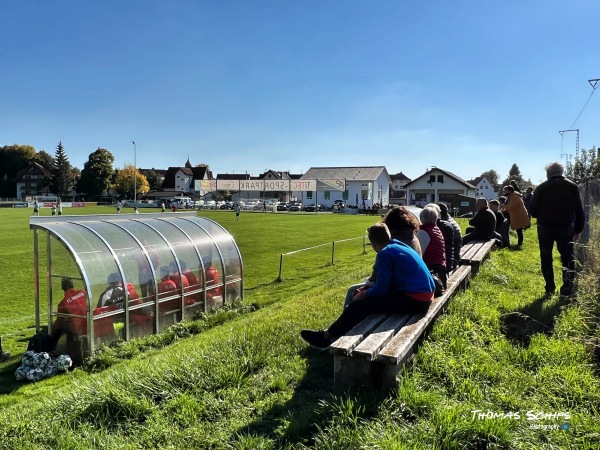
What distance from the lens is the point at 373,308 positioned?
4.77 metres

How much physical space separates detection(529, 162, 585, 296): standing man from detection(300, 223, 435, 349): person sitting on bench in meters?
3.38

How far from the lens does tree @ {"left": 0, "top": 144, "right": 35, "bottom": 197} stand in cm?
11406

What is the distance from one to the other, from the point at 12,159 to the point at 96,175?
33699mm

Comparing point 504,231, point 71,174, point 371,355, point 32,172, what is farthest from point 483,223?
point 32,172

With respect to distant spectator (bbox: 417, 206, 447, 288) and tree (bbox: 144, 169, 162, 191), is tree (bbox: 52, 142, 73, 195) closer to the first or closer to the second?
tree (bbox: 144, 169, 162, 191)

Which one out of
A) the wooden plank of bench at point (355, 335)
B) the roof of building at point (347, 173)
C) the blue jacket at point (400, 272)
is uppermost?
the roof of building at point (347, 173)

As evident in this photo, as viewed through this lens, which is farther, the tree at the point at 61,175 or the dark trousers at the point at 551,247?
the tree at the point at 61,175

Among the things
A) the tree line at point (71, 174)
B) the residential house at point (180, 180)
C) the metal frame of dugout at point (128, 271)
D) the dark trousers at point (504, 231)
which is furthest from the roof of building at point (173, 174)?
the dark trousers at point (504, 231)

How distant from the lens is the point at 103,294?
8219mm

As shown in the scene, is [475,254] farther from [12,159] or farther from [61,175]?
[12,159]

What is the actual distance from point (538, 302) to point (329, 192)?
8145cm

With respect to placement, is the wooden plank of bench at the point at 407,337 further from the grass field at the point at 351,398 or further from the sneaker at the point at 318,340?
the sneaker at the point at 318,340

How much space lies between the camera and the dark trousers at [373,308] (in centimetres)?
469

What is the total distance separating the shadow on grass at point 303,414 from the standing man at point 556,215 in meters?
4.57
